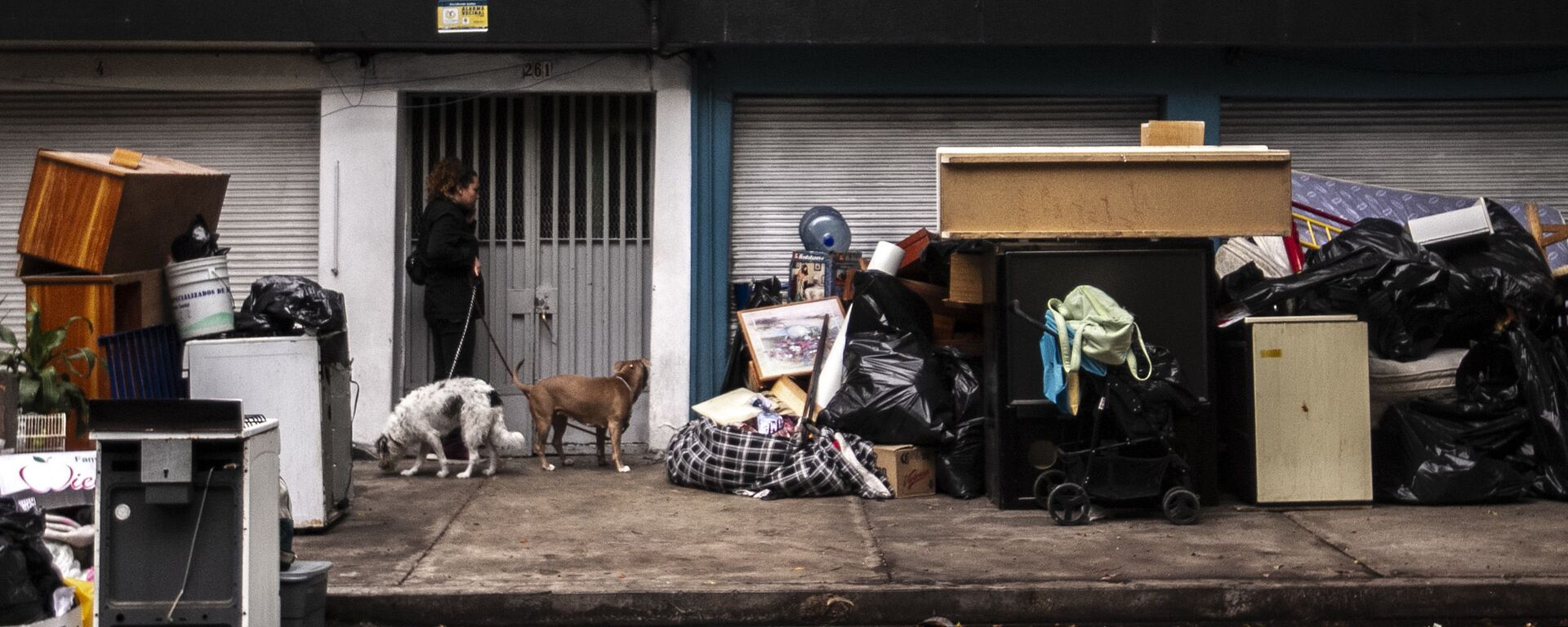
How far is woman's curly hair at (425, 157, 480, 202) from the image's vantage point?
31.9ft

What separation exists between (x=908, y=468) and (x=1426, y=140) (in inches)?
194

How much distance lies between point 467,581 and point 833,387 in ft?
10.7

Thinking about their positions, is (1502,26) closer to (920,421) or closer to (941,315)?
(941,315)

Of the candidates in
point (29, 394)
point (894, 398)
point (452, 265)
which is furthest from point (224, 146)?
point (894, 398)

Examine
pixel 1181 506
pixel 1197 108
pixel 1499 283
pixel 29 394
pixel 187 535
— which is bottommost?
pixel 1181 506

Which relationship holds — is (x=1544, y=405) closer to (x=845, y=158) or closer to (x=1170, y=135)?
(x=1170, y=135)

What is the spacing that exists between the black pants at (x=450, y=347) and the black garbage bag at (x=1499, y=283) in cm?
613

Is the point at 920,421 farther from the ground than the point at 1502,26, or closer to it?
closer to it

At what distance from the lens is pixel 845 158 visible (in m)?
10.5

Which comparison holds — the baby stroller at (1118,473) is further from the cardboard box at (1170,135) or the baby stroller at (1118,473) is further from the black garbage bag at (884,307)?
the black garbage bag at (884,307)

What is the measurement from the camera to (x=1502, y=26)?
394 inches

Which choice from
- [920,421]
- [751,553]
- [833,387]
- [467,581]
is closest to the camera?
[467,581]

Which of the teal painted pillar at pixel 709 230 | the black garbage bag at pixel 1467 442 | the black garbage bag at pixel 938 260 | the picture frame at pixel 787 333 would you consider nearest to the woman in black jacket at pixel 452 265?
the teal painted pillar at pixel 709 230

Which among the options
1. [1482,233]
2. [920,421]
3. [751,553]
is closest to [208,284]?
[751,553]
